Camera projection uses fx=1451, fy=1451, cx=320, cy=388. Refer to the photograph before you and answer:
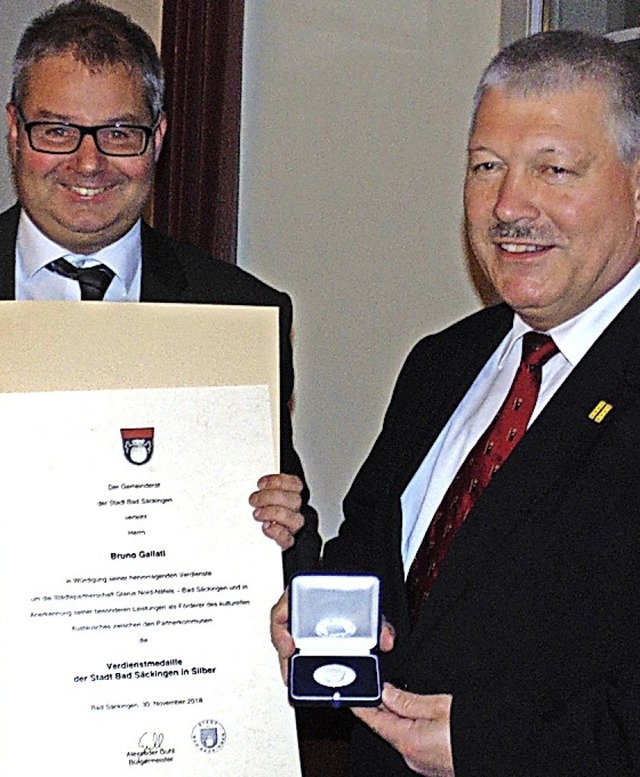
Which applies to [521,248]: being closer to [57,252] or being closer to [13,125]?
[57,252]

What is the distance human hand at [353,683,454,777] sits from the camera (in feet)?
7.10

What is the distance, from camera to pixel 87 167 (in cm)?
255

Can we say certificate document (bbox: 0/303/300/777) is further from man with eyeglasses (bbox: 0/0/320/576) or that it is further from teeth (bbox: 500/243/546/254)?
teeth (bbox: 500/243/546/254)

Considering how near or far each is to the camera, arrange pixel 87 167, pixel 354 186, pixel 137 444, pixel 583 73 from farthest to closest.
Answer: pixel 354 186 < pixel 87 167 < pixel 137 444 < pixel 583 73

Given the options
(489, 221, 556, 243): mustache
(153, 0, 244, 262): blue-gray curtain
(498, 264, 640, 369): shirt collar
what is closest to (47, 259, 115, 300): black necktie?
(489, 221, 556, 243): mustache

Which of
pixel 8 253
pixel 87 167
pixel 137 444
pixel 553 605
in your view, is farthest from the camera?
pixel 8 253

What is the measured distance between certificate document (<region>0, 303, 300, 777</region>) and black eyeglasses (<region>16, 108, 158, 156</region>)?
0.46 metres

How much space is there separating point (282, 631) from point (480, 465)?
1.39 ft

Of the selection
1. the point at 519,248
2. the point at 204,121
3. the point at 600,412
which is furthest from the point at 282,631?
the point at 204,121

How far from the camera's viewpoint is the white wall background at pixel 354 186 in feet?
12.3

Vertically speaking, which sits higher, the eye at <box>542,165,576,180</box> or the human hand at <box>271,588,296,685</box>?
the eye at <box>542,165,576,180</box>

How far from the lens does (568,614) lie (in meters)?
2.13

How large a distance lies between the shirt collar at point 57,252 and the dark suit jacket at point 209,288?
0.02m
